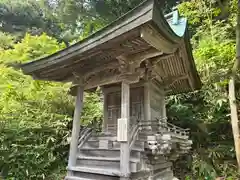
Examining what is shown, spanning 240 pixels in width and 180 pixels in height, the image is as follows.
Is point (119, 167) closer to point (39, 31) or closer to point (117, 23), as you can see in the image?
point (117, 23)

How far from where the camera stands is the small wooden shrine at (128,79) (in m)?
3.17

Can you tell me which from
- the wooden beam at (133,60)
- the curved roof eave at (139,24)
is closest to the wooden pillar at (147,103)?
the wooden beam at (133,60)

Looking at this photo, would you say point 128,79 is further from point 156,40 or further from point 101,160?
point 101,160

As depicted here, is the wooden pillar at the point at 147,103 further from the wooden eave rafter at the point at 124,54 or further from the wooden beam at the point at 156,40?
the wooden beam at the point at 156,40

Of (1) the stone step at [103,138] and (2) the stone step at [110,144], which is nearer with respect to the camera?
→ (2) the stone step at [110,144]

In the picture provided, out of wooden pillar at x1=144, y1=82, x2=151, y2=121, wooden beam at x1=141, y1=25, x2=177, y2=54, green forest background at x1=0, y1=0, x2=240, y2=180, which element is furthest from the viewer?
green forest background at x1=0, y1=0, x2=240, y2=180

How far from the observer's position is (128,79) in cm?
400

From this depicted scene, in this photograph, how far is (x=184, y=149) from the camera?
5.15 meters

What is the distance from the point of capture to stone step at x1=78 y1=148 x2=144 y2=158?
3.92m

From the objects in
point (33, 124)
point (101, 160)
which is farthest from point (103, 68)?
point (33, 124)

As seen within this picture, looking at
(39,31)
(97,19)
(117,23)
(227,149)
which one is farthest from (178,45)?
(39,31)

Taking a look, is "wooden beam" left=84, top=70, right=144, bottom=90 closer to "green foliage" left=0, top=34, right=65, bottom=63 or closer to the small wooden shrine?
the small wooden shrine

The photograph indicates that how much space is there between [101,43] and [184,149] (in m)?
3.61

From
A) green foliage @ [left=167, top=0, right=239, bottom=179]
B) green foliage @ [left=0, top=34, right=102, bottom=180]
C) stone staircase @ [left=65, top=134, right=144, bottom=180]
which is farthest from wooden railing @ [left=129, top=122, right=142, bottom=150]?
green foliage @ [left=167, top=0, right=239, bottom=179]
